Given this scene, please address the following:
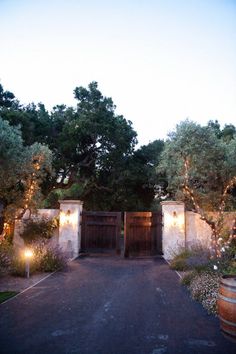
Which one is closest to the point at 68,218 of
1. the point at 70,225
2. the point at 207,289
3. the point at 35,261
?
the point at 70,225

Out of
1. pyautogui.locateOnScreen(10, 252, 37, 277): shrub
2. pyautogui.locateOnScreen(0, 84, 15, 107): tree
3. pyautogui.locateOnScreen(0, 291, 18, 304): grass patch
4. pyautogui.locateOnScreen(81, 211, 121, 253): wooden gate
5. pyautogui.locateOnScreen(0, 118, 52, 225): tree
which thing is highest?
pyautogui.locateOnScreen(0, 84, 15, 107): tree

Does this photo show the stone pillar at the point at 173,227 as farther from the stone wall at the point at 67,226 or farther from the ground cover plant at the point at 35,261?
the ground cover plant at the point at 35,261

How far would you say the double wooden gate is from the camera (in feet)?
47.9

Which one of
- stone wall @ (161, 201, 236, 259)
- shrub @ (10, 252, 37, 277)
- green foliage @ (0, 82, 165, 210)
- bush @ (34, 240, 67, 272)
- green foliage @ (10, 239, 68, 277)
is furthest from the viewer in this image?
green foliage @ (0, 82, 165, 210)

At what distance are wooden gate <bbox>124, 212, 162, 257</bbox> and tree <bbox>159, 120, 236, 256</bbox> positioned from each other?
84.4 inches

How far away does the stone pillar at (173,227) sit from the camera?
546 inches

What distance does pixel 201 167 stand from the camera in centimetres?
1203

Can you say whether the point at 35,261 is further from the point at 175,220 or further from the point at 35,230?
the point at 175,220

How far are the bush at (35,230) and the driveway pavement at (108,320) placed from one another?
438 cm

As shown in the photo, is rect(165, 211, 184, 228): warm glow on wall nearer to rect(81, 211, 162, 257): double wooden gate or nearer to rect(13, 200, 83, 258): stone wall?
rect(81, 211, 162, 257): double wooden gate

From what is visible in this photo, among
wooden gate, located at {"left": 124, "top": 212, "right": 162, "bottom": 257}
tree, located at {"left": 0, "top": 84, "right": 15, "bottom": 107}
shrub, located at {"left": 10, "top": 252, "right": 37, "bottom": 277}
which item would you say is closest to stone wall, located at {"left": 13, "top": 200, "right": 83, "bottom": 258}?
wooden gate, located at {"left": 124, "top": 212, "right": 162, "bottom": 257}

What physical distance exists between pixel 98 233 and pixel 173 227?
3711 mm

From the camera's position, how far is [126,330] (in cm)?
507

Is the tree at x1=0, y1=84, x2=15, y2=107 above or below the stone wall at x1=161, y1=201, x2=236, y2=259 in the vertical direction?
above
